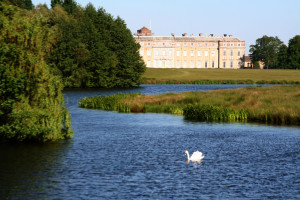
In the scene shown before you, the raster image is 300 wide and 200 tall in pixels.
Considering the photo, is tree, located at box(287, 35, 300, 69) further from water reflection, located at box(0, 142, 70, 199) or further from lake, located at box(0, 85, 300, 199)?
water reflection, located at box(0, 142, 70, 199)

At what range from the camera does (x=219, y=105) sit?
164 ft

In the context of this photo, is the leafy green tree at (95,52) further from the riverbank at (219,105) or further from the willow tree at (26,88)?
the willow tree at (26,88)

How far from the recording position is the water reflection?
19969 millimetres

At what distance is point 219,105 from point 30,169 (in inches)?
1172

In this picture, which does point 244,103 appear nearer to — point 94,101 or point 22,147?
point 94,101

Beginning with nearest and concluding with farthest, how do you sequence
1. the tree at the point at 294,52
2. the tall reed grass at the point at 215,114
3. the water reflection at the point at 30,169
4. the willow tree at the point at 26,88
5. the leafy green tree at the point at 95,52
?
the water reflection at the point at 30,169 → the willow tree at the point at 26,88 → the tall reed grass at the point at 215,114 → the leafy green tree at the point at 95,52 → the tree at the point at 294,52

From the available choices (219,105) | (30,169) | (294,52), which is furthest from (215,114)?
(294,52)

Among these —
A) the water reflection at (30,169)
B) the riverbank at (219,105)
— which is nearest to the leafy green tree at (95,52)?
the riverbank at (219,105)

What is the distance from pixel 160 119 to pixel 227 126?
25.7 ft

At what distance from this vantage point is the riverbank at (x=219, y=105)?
145 ft

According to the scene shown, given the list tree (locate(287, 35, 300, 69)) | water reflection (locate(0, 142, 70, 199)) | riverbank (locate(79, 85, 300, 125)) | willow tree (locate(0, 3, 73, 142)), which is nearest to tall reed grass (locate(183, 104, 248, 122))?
riverbank (locate(79, 85, 300, 125))

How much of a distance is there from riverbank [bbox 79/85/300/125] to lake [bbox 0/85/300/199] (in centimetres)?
503

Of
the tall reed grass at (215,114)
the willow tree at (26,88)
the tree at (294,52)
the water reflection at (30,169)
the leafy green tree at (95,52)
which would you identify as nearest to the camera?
the water reflection at (30,169)

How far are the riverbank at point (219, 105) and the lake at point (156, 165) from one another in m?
5.03
